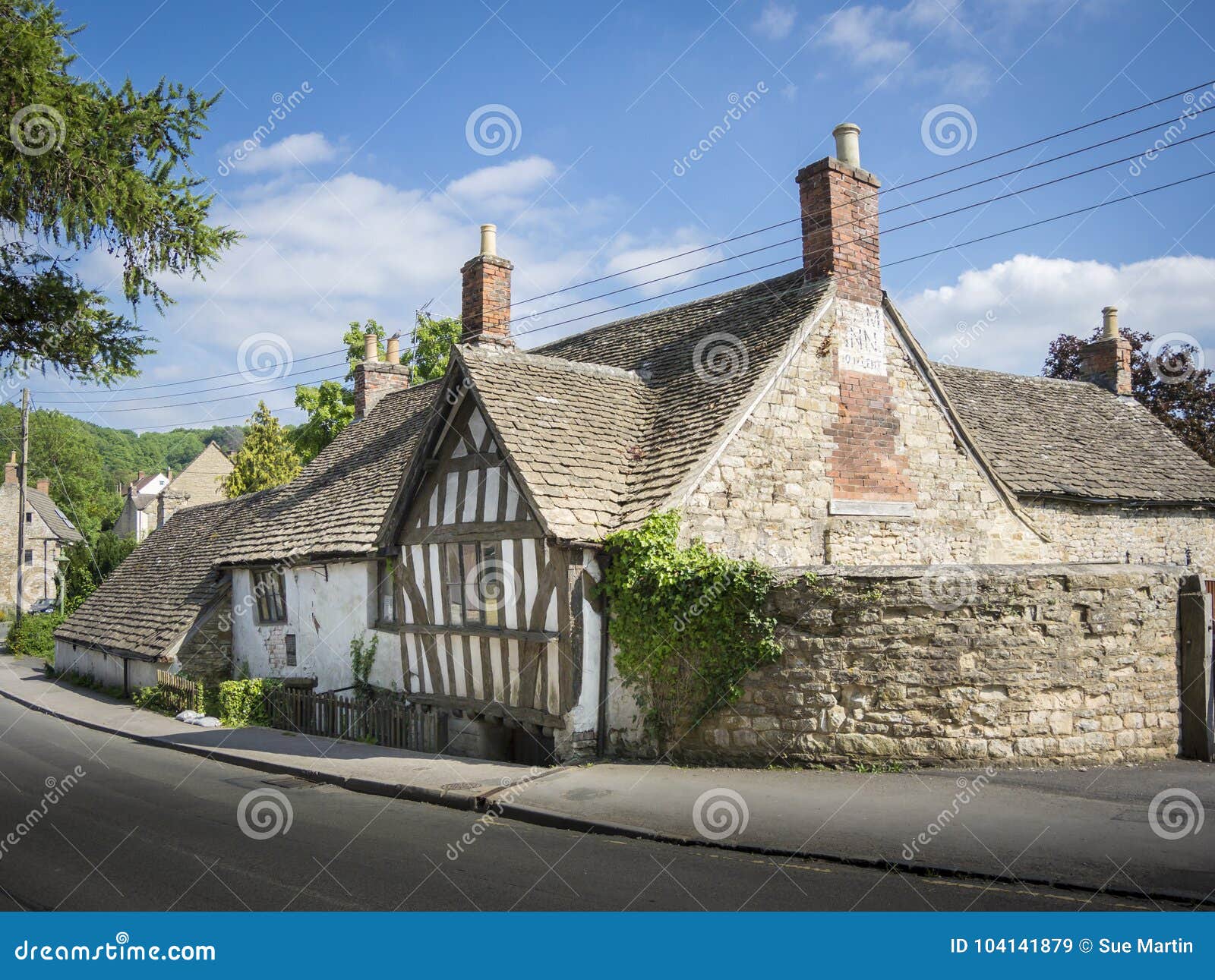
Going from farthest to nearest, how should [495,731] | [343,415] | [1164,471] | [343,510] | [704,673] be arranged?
[343,415]
[1164,471]
[343,510]
[495,731]
[704,673]

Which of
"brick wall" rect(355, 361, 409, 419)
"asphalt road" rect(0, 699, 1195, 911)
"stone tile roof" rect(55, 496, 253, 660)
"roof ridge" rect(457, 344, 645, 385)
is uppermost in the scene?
"brick wall" rect(355, 361, 409, 419)

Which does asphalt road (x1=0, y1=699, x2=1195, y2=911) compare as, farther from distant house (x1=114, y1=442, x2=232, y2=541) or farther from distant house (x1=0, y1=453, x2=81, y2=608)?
distant house (x1=114, y1=442, x2=232, y2=541)

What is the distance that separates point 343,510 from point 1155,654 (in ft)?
46.6

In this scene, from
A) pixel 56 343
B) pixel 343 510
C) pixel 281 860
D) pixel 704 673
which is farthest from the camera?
pixel 343 510

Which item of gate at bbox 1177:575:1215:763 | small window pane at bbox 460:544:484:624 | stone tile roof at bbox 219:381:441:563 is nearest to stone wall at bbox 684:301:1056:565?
small window pane at bbox 460:544:484:624

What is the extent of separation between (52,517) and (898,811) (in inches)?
2816

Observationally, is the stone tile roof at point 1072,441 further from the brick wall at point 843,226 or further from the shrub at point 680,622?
the shrub at point 680,622

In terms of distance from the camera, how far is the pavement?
627cm

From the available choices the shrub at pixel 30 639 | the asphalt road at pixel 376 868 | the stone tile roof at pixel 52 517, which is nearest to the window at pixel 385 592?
the asphalt road at pixel 376 868

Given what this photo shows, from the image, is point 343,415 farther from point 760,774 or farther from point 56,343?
point 760,774

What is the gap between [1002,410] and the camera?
20.7 metres

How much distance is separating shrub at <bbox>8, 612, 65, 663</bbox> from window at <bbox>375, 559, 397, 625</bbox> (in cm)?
2698

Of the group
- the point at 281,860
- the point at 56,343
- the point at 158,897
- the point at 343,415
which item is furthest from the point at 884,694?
the point at 343,415

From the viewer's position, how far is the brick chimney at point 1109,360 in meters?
24.4
